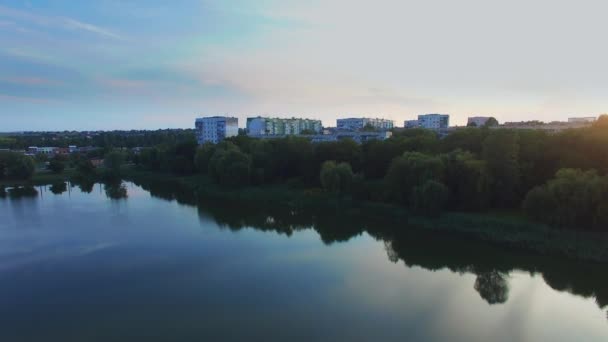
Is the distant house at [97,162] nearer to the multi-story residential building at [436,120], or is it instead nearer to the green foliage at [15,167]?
the green foliage at [15,167]

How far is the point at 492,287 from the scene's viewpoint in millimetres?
9805

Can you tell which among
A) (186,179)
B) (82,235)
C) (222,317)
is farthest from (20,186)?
(222,317)

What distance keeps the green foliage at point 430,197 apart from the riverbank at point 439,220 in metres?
0.33

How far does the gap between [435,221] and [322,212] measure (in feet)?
17.5

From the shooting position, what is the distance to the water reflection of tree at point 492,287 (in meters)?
9.16

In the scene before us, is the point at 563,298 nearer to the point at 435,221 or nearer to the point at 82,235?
the point at 435,221

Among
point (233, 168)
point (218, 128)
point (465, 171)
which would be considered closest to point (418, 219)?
point (465, 171)

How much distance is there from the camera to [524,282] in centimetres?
1004

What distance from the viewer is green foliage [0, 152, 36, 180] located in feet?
91.7

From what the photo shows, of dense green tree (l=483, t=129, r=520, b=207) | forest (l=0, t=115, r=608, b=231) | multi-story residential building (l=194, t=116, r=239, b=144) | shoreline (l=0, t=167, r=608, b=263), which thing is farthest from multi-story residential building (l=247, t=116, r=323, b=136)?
dense green tree (l=483, t=129, r=520, b=207)

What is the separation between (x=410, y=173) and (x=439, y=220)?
2309 mm

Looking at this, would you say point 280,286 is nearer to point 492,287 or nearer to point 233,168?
point 492,287

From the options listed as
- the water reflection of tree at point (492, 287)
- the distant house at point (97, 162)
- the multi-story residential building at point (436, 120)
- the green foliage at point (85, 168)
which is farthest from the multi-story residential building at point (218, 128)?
the water reflection of tree at point (492, 287)

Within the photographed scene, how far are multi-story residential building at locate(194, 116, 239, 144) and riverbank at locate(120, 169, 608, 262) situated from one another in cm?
2630
